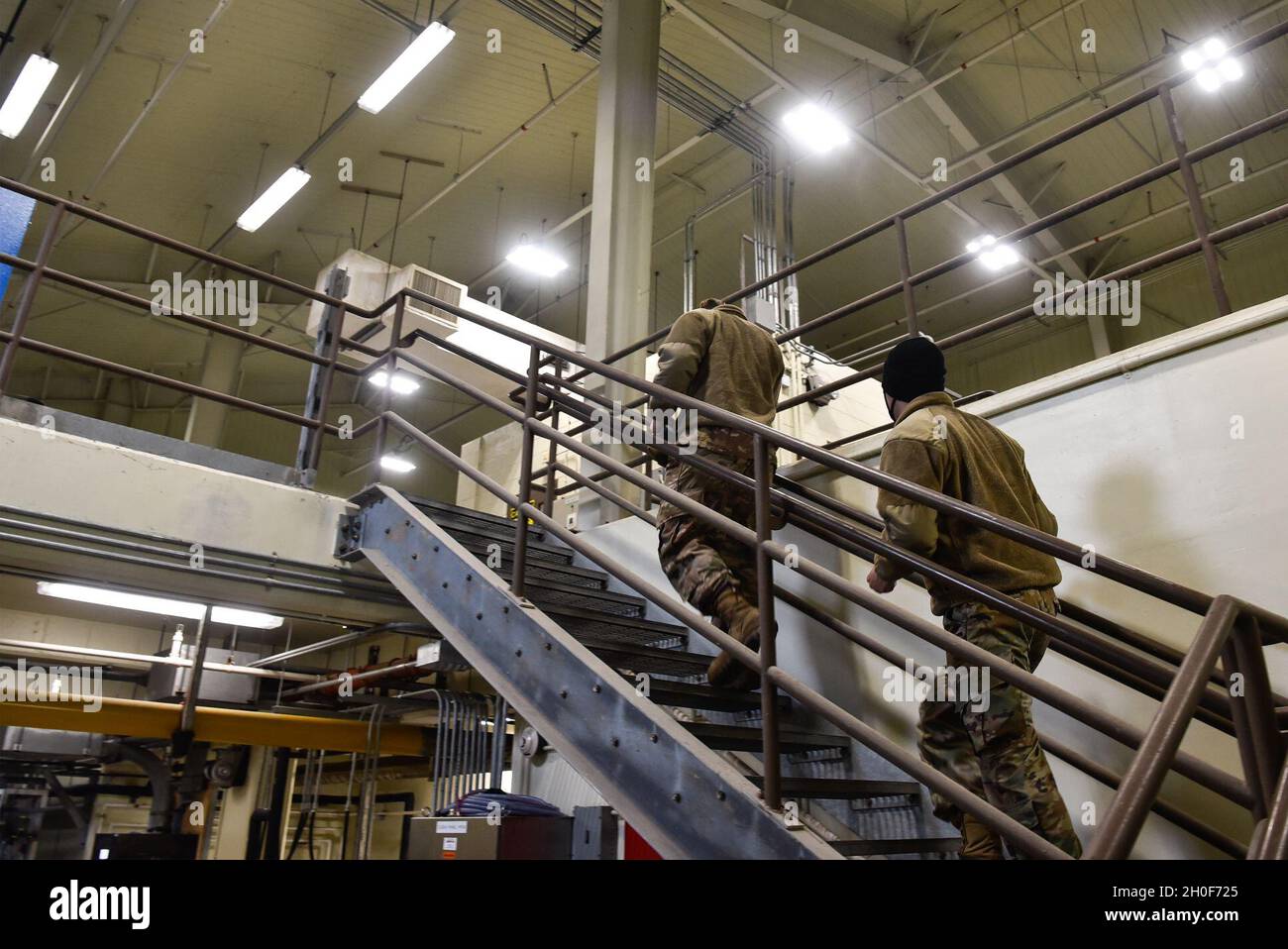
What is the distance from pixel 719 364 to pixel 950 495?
1335 millimetres

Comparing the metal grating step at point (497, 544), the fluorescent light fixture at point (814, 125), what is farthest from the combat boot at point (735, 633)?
the fluorescent light fixture at point (814, 125)

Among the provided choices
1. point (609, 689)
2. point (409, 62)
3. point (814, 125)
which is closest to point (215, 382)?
point (409, 62)

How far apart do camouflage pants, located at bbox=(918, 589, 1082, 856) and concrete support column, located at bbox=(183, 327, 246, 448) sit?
41.5 ft

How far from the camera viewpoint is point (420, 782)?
1284 cm

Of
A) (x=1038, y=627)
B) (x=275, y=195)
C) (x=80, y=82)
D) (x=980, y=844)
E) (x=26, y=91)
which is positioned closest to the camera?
(x=1038, y=627)

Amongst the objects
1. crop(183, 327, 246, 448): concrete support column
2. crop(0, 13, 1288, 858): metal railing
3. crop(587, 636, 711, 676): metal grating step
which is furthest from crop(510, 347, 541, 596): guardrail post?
crop(183, 327, 246, 448): concrete support column

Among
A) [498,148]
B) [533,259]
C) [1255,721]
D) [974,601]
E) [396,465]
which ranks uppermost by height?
[498,148]

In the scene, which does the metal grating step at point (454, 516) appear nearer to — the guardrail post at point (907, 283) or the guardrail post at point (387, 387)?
the guardrail post at point (387, 387)

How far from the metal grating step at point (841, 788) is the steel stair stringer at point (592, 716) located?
175mm

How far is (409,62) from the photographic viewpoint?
8.13 meters

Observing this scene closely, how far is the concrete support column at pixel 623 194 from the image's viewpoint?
642 centimetres

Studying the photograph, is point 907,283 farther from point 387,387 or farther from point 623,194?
point 623,194
